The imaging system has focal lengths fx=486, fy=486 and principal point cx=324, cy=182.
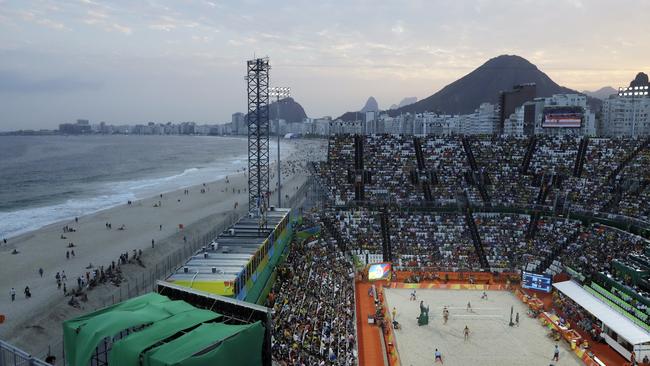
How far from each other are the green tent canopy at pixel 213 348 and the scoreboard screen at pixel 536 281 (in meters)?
26.0

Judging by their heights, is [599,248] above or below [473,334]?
above

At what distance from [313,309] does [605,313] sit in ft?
50.9

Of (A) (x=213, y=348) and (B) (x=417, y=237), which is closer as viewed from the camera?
(A) (x=213, y=348)

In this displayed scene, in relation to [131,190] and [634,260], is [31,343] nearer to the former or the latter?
[634,260]

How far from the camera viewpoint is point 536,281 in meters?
32.2

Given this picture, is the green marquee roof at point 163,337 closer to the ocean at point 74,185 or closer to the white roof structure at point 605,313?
the white roof structure at point 605,313

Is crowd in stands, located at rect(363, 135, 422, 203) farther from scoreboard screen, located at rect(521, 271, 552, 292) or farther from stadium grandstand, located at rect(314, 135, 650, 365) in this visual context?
scoreboard screen, located at rect(521, 271, 552, 292)

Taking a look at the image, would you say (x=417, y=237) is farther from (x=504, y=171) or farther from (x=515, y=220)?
(x=504, y=171)

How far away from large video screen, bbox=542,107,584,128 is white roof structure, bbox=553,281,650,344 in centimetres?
3869

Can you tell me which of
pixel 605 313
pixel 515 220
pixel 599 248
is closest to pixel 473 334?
pixel 605 313

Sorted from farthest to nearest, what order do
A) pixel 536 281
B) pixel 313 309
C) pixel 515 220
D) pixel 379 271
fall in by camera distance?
pixel 515 220 < pixel 379 271 < pixel 536 281 < pixel 313 309

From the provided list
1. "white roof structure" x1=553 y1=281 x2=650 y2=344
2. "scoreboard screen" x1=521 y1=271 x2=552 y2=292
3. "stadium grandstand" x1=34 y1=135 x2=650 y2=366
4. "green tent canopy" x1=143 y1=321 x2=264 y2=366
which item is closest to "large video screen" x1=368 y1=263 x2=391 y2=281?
"stadium grandstand" x1=34 y1=135 x2=650 y2=366

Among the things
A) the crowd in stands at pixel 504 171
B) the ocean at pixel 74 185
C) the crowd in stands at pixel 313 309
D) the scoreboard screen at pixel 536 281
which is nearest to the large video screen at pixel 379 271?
the crowd in stands at pixel 313 309

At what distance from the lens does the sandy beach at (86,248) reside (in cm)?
2539
